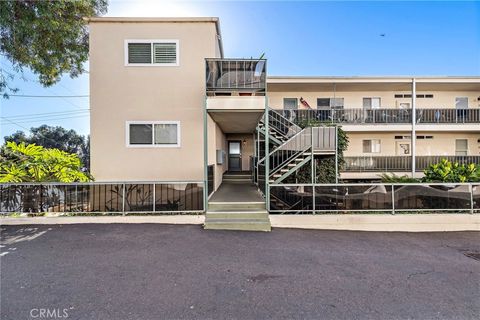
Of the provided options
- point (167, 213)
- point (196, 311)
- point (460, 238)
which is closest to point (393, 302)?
point (196, 311)

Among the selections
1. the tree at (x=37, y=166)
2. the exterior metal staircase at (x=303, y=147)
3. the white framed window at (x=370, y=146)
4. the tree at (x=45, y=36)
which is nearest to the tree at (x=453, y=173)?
the exterior metal staircase at (x=303, y=147)

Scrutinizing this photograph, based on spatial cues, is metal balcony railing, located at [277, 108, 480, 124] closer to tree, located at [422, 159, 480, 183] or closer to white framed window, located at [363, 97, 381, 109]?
white framed window, located at [363, 97, 381, 109]

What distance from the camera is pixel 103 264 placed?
4.33m

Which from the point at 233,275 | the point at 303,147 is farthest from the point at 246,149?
the point at 233,275

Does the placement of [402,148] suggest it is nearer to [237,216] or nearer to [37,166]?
[237,216]

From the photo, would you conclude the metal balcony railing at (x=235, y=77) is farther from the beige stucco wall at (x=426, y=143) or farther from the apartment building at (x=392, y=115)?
the beige stucco wall at (x=426, y=143)

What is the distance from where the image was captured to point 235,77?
7.22 metres

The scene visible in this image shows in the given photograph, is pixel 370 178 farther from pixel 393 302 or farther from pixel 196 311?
pixel 196 311

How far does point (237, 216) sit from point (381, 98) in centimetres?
1366

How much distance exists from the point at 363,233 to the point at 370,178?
8.30 metres

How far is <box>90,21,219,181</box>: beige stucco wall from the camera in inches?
337

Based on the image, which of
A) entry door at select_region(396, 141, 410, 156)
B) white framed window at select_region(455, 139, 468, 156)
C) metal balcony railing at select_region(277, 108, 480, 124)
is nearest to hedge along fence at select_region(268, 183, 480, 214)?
metal balcony railing at select_region(277, 108, 480, 124)

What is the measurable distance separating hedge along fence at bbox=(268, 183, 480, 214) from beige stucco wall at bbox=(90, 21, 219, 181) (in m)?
3.82

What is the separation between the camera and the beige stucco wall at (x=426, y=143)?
14906 mm
